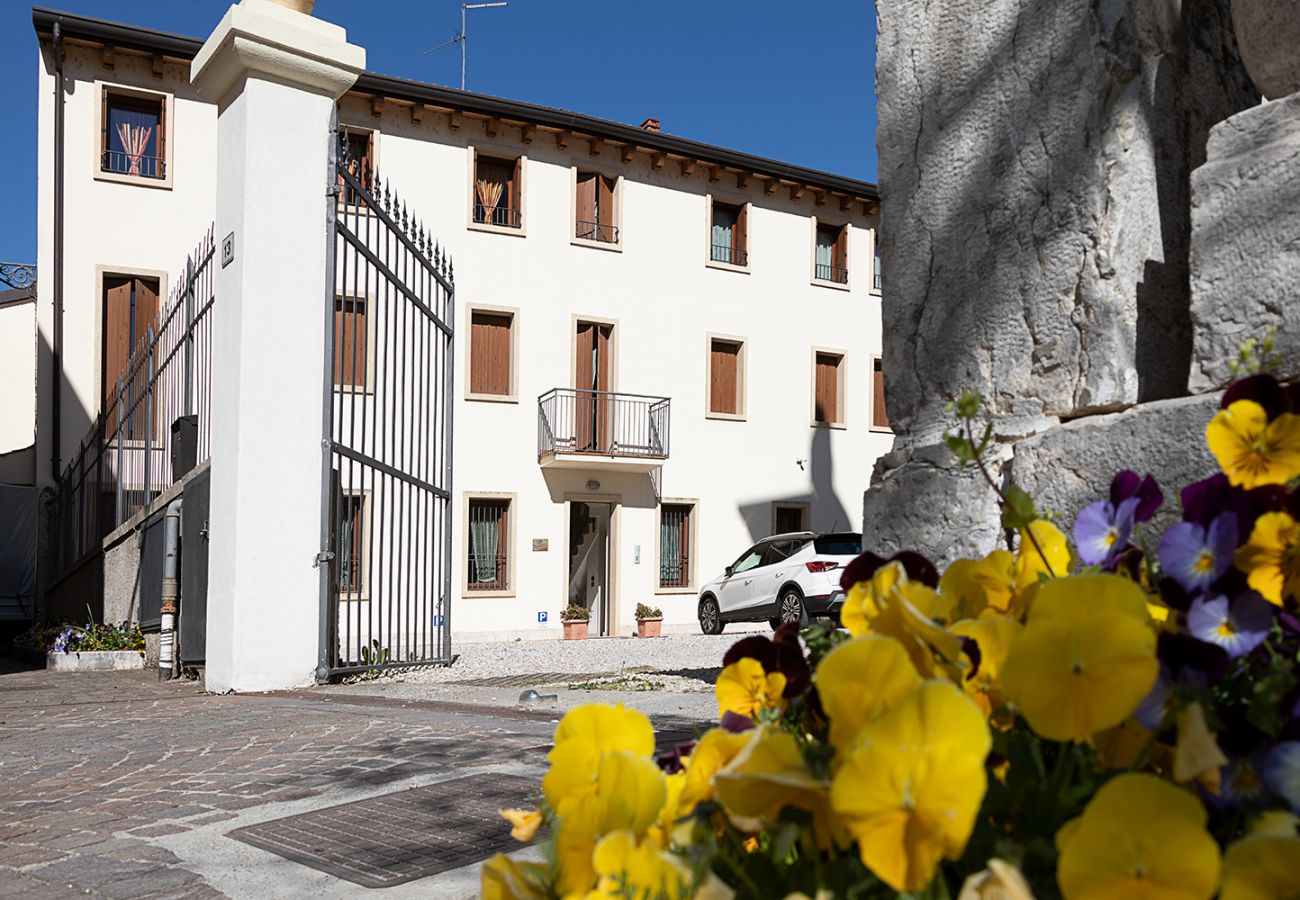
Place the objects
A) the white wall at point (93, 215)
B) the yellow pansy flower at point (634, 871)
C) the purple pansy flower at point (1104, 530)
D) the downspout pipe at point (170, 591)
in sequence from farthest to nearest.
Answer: the white wall at point (93, 215) < the downspout pipe at point (170, 591) < the purple pansy flower at point (1104, 530) < the yellow pansy flower at point (634, 871)

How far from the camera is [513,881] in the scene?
694 mm

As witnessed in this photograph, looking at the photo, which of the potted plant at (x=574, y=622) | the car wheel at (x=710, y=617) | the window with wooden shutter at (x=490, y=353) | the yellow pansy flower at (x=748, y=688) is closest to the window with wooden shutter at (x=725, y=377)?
the car wheel at (x=710, y=617)

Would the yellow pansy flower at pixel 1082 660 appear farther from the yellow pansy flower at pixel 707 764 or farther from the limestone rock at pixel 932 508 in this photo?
the limestone rock at pixel 932 508

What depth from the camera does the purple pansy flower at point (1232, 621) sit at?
709mm

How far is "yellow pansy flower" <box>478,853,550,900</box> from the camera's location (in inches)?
27.2

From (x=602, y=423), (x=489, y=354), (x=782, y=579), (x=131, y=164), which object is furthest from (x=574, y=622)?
(x=131, y=164)

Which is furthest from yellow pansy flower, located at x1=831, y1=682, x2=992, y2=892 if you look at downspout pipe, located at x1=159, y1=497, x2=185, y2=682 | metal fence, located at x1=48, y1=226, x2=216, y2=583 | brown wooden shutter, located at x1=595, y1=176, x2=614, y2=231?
brown wooden shutter, located at x1=595, y1=176, x2=614, y2=231

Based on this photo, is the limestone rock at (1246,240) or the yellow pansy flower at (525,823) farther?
the limestone rock at (1246,240)

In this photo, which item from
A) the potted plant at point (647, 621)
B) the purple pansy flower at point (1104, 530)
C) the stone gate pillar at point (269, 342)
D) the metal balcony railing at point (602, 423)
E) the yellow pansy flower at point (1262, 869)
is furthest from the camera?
A: the potted plant at point (647, 621)

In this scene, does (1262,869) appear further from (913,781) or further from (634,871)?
(634,871)

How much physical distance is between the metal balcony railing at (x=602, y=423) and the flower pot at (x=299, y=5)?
13317mm

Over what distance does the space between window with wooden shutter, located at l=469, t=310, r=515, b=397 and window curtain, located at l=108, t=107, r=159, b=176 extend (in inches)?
230

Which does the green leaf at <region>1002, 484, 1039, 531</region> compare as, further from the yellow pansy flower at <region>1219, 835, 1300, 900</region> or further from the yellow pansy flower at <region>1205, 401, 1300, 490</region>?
the yellow pansy flower at <region>1219, 835, 1300, 900</region>

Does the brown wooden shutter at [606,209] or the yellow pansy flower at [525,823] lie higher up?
the brown wooden shutter at [606,209]
